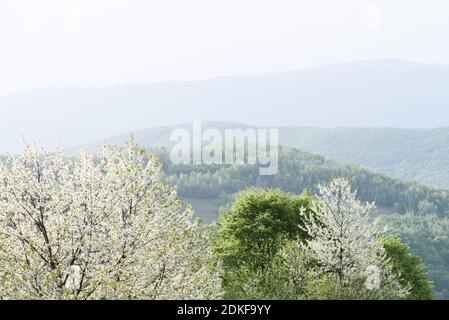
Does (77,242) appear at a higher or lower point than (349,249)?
higher

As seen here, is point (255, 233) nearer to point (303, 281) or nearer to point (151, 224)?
point (303, 281)

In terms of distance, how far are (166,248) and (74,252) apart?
3.76 metres

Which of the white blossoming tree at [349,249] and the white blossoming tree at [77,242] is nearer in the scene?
the white blossoming tree at [77,242]

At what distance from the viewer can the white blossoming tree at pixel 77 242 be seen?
25.6 metres

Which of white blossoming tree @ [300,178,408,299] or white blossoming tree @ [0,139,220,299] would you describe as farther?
white blossoming tree @ [300,178,408,299]

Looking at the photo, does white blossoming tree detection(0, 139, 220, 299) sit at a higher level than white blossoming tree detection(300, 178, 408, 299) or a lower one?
higher

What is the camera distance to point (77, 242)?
85.8ft

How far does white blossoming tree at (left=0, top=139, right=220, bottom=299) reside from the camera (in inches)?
1006

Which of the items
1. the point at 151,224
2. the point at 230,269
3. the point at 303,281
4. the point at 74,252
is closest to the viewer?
the point at 74,252

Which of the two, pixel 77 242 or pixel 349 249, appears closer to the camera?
pixel 77 242

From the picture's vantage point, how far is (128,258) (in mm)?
27672
